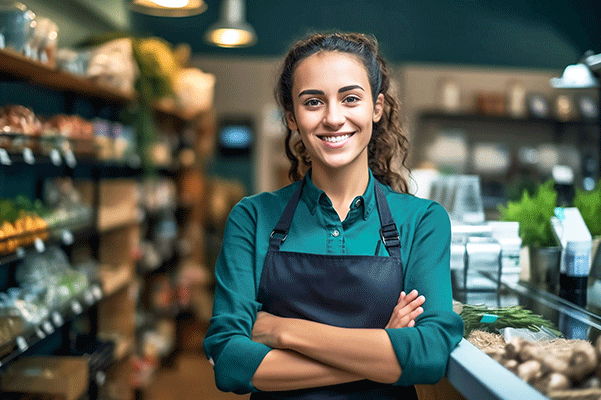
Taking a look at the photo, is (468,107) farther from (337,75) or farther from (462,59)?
(337,75)

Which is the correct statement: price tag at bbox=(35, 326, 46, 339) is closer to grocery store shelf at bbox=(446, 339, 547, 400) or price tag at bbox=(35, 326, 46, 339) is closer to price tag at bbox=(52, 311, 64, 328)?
price tag at bbox=(52, 311, 64, 328)

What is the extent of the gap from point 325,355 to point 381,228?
347mm

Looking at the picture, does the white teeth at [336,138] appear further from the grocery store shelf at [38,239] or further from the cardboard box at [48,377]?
the cardboard box at [48,377]

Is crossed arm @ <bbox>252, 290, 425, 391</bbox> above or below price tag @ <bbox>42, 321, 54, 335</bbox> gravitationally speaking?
above

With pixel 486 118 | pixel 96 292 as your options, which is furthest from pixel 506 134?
pixel 96 292

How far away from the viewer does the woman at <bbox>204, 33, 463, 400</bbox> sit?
124 cm

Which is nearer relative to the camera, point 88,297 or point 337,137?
point 337,137

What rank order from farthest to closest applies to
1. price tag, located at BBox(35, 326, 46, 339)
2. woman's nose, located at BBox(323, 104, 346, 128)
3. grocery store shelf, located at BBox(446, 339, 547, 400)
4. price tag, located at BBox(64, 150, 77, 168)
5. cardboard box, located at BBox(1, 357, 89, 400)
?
1. price tag, located at BBox(64, 150, 77, 168)
2. cardboard box, located at BBox(1, 357, 89, 400)
3. price tag, located at BBox(35, 326, 46, 339)
4. woman's nose, located at BBox(323, 104, 346, 128)
5. grocery store shelf, located at BBox(446, 339, 547, 400)

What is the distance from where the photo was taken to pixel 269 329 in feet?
4.29

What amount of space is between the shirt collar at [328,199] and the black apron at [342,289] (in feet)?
0.30

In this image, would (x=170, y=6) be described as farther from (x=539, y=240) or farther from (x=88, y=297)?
(x=539, y=240)

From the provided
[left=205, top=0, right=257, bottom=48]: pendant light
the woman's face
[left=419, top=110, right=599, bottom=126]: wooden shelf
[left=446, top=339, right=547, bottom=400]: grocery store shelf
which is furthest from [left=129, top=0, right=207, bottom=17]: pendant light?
[left=419, top=110, right=599, bottom=126]: wooden shelf

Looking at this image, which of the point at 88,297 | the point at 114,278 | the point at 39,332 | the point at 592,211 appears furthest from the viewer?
the point at 114,278

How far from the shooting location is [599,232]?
1901 mm
